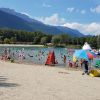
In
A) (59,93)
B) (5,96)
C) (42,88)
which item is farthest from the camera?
(42,88)

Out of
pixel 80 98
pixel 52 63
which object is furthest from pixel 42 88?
pixel 52 63

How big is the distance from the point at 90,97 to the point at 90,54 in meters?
12.4

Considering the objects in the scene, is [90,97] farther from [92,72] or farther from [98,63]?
[98,63]

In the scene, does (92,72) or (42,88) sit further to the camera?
(92,72)

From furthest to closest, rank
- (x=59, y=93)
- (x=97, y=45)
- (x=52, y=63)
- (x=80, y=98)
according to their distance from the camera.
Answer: (x=97, y=45)
(x=52, y=63)
(x=59, y=93)
(x=80, y=98)

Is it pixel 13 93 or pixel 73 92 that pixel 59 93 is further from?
pixel 13 93

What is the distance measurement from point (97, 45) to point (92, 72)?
481 feet

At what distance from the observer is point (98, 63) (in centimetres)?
4712

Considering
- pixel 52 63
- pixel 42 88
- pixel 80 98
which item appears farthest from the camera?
pixel 52 63

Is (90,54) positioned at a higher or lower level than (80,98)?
higher

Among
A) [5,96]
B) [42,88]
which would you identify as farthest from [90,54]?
[5,96]

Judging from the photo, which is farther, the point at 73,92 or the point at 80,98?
the point at 73,92

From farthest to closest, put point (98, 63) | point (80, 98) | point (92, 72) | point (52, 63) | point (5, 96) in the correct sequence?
point (98, 63) → point (52, 63) → point (92, 72) → point (80, 98) → point (5, 96)

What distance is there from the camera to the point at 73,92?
17016mm
